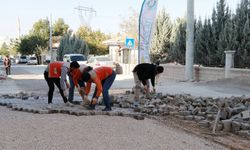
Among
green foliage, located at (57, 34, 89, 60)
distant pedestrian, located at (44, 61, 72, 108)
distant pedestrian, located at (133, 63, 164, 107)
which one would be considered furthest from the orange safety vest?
green foliage, located at (57, 34, 89, 60)

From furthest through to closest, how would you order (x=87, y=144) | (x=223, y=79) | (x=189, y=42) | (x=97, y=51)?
(x=97, y=51)
(x=189, y=42)
(x=223, y=79)
(x=87, y=144)

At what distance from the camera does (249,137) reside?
7570 millimetres

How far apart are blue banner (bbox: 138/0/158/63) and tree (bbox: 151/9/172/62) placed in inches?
415

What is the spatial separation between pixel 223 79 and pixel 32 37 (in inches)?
2462

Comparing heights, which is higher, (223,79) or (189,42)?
(189,42)

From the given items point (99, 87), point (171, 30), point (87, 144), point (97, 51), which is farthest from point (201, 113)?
point (97, 51)

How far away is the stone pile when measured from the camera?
8.11 m

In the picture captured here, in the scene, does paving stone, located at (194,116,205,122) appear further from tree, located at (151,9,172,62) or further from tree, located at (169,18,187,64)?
tree, located at (151,9,172,62)

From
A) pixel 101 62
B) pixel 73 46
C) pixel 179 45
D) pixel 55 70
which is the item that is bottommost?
pixel 101 62

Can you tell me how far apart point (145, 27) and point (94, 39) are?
53636 mm

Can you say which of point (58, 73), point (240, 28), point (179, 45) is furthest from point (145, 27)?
point (58, 73)

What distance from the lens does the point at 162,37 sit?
91.7ft

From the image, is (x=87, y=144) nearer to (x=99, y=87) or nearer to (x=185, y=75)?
(x=99, y=87)

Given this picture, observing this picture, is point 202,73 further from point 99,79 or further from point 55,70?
point 99,79
